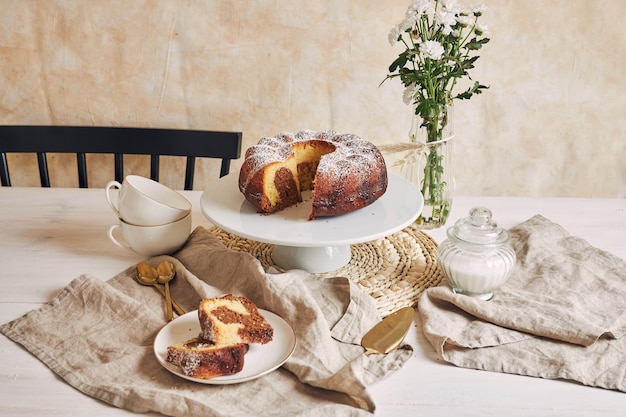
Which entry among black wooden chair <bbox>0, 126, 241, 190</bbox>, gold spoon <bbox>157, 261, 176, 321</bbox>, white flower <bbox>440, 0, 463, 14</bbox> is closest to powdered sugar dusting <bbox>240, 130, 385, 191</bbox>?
gold spoon <bbox>157, 261, 176, 321</bbox>

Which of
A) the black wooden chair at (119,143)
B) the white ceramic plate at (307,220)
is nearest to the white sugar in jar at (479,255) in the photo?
the white ceramic plate at (307,220)

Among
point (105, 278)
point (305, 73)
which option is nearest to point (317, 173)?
point (105, 278)

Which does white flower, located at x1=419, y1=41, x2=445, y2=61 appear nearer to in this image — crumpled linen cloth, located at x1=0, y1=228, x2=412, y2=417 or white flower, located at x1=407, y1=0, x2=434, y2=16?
white flower, located at x1=407, y1=0, x2=434, y2=16

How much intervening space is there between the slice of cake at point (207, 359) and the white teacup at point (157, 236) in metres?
0.43

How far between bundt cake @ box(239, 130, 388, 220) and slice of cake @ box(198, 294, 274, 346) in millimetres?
331

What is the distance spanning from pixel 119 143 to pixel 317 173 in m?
0.91

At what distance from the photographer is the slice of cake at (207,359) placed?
1007 millimetres

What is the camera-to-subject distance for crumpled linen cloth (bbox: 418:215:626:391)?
1.09 m

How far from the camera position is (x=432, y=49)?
140 cm

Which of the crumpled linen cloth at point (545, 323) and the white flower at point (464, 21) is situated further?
the white flower at point (464, 21)

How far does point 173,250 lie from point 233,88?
93 centimetres

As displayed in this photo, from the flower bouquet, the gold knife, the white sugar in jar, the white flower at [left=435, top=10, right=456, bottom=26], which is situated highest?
the white flower at [left=435, top=10, right=456, bottom=26]

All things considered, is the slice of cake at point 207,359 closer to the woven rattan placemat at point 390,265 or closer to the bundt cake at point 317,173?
the woven rattan placemat at point 390,265

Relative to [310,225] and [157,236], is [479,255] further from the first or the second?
[157,236]
